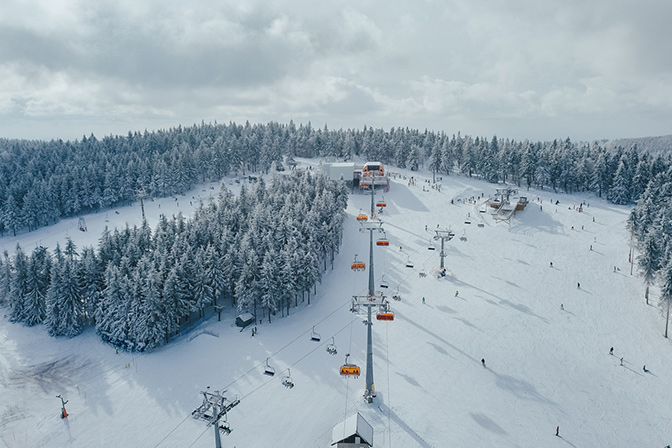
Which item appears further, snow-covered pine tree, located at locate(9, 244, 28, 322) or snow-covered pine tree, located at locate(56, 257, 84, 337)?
snow-covered pine tree, located at locate(9, 244, 28, 322)

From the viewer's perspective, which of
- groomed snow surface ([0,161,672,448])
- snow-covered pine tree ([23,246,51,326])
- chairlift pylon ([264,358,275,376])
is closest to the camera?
groomed snow surface ([0,161,672,448])

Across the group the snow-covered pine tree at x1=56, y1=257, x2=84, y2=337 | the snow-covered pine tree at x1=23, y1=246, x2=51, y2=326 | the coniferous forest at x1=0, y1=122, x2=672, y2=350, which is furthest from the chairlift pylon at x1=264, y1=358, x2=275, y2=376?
the snow-covered pine tree at x1=23, y1=246, x2=51, y2=326

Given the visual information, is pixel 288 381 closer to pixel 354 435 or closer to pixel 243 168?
pixel 354 435

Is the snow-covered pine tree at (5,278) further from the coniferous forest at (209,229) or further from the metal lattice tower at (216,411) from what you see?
the metal lattice tower at (216,411)

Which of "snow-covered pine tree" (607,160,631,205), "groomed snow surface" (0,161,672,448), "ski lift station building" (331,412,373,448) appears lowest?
"groomed snow surface" (0,161,672,448)

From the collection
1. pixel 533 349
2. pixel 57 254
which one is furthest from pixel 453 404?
pixel 57 254

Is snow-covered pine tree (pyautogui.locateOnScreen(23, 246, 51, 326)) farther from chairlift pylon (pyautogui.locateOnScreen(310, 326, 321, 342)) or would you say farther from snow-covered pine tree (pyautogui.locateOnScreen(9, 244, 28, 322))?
chairlift pylon (pyautogui.locateOnScreen(310, 326, 321, 342))

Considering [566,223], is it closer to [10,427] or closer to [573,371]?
[573,371]
